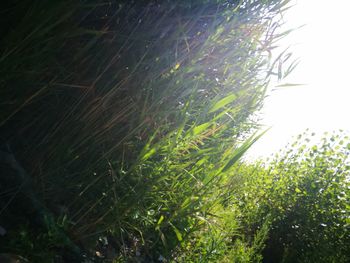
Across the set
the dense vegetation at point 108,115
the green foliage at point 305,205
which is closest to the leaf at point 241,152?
the dense vegetation at point 108,115

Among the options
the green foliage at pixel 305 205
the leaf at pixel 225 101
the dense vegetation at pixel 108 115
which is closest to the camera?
the dense vegetation at pixel 108 115

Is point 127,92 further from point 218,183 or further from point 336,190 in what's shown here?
point 336,190

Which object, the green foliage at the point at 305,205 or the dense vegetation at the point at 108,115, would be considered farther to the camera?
the green foliage at the point at 305,205

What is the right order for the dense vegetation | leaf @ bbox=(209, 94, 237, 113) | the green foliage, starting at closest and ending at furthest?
the dense vegetation
leaf @ bbox=(209, 94, 237, 113)
the green foliage

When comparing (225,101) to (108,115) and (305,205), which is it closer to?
(108,115)

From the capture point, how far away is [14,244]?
35.7 inches

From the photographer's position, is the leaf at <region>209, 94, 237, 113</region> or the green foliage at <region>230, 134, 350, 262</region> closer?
the leaf at <region>209, 94, 237, 113</region>

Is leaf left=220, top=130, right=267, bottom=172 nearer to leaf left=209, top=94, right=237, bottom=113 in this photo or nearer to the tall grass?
the tall grass

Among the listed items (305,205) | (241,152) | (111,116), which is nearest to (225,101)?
(241,152)

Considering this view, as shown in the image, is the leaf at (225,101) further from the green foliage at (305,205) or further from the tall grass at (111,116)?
the green foliage at (305,205)

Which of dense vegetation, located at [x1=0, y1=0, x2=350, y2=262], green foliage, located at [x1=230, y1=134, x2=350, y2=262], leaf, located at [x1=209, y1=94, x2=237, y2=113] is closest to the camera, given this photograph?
dense vegetation, located at [x1=0, y1=0, x2=350, y2=262]

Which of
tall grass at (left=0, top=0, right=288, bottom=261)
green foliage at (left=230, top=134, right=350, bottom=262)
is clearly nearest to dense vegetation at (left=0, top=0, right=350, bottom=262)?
tall grass at (left=0, top=0, right=288, bottom=261)

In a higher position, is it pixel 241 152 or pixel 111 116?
pixel 241 152

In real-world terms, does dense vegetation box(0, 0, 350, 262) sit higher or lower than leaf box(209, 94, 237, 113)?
lower
